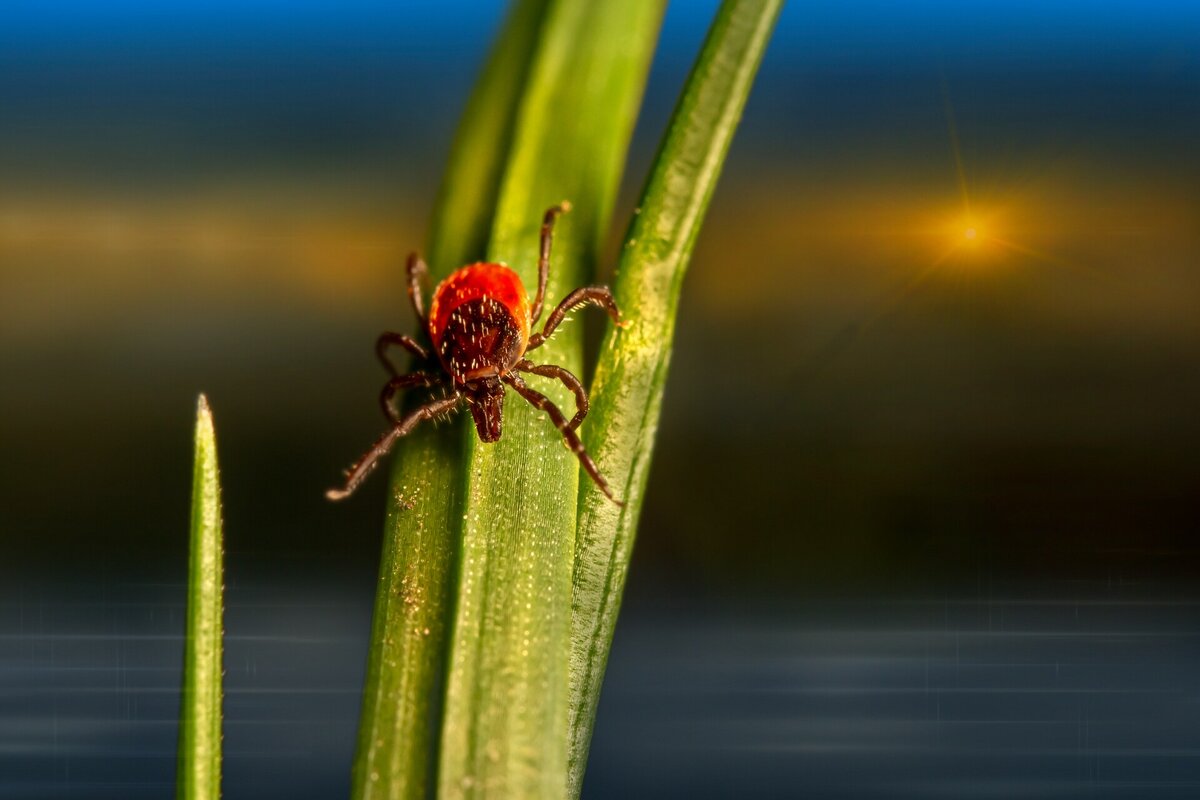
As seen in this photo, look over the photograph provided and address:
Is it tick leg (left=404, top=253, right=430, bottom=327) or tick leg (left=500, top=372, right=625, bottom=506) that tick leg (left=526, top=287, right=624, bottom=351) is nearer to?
tick leg (left=500, top=372, right=625, bottom=506)

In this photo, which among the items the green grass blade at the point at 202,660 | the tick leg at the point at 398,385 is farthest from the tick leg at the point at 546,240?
the green grass blade at the point at 202,660

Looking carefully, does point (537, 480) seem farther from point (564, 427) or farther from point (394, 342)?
point (394, 342)

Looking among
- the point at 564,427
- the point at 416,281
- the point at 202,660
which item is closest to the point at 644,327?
the point at 564,427

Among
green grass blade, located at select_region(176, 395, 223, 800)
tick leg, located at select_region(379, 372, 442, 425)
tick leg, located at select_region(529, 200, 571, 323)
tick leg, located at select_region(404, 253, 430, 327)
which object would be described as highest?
tick leg, located at select_region(404, 253, 430, 327)

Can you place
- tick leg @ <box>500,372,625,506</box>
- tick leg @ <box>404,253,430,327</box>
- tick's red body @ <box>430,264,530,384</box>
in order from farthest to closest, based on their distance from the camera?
tick leg @ <box>404,253,430,327</box>, tick's red body @ <box>430,264,530,384</box>, tick leg @ <box>500,372,625,506</box>

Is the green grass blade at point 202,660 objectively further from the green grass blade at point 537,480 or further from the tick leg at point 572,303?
the tick leg at point 572,303

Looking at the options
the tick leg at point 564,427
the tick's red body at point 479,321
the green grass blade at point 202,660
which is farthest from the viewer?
the tick's red body at point 479,321

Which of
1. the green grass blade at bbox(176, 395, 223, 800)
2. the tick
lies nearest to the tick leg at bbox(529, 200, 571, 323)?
the tick
